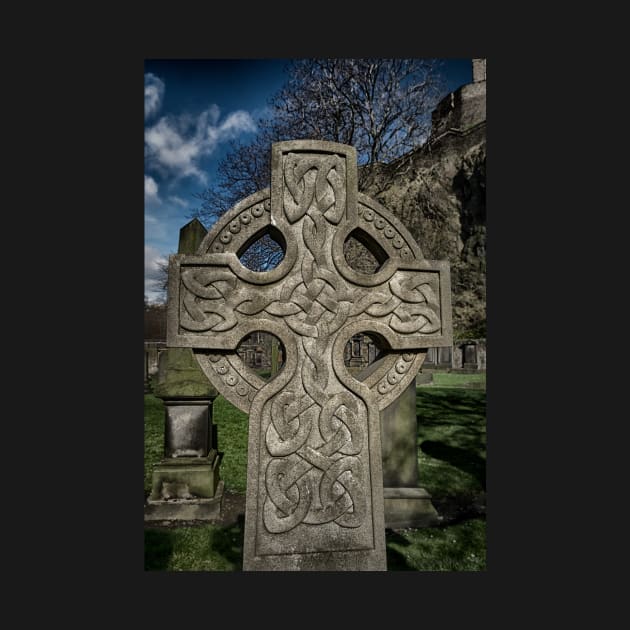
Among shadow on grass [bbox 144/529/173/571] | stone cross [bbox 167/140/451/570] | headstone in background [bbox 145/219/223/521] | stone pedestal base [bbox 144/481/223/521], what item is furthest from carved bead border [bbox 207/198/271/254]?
stone pedestal base [bbox 144/481/223/521]

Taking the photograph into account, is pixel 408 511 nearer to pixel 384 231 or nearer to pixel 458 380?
pixel 384 231

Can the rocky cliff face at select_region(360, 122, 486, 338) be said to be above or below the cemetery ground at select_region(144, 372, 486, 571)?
above

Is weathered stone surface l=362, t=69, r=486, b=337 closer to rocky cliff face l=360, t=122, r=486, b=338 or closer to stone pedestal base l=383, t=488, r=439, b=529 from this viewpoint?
rocky cliff face l=360, t=122, r=486, b=338

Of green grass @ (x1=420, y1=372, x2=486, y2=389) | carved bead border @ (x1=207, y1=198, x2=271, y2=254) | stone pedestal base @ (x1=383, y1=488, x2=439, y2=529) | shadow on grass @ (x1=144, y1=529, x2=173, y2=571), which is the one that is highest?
carved bead border @ (x1=207, y1=198, x2=271, y2=254)

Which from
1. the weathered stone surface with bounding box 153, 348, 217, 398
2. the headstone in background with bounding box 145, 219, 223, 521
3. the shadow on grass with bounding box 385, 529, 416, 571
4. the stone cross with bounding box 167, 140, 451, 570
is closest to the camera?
the stone cross with bounding box 167, 140, 451, 570

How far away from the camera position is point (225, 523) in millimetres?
4766

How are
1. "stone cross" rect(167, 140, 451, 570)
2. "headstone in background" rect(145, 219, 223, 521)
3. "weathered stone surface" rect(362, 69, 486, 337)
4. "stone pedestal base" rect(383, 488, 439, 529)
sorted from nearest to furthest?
"stone cross" rect(167, 140, 451, 570), "stone pedestal base" rect(383, 488, 439, 529), "headstone in background" rect(145, 219, 223, 521), "weathered stone surface" rect(362, 69, 486, 337)

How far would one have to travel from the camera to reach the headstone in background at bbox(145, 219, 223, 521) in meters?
4.95

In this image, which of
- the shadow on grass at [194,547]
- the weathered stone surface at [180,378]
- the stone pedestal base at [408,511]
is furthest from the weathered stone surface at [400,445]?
the weathered stone surface at [180,378]

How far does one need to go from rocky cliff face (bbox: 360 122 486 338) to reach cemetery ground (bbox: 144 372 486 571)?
5696mm

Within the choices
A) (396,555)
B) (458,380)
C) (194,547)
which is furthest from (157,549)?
(458,380)

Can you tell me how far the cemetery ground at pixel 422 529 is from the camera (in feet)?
12.8

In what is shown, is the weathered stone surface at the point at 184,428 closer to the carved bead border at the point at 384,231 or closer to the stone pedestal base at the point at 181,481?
the stone pedestal base at the point at 181,481

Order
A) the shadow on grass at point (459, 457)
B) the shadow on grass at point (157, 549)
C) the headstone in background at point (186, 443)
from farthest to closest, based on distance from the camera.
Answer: the shadow on grass at point (459, 457) < the headstone in background at point (186, 443) < the shadow on grass at point (157, 549)
